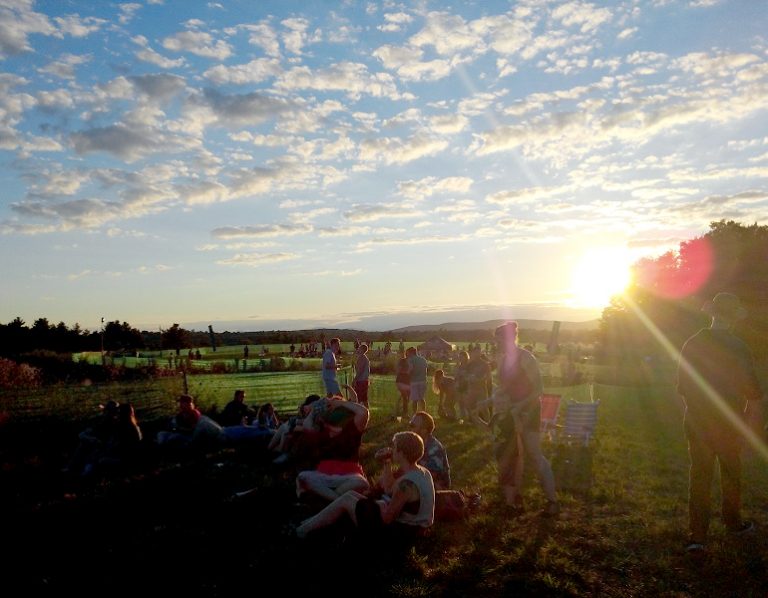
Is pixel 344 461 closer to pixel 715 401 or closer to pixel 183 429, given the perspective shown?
pixel 715 401

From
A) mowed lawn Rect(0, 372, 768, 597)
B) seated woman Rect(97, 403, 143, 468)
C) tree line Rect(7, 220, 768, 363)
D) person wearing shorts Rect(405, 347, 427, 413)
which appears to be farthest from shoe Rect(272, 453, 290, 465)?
tree line Rect(7, 220, 768, 363)

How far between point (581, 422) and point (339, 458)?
6.91 metres

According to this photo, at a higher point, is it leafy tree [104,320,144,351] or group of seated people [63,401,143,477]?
leafy tree [104,320,144,351]

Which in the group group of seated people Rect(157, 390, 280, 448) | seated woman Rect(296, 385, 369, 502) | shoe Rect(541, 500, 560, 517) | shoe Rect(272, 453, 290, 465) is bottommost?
shoe Rect(541, 500, 560, 517)

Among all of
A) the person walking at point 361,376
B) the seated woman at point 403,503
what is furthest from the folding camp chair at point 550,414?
the seated woman at point 403,503

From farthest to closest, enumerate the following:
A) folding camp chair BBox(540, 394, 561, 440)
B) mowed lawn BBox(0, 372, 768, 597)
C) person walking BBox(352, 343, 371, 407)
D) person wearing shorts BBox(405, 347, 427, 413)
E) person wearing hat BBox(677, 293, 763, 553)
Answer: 1. person wearing shorts BBox(405, 347, 427, 413)
2. person walking BBox(352, 343, 371, 407)
3. folding camp chair BBox(540, 394, 561, 440)
4. person wearing hat BBox(677, 293, 763, 553)
5. mowed lawn BBox(0, 372, 768, 597)

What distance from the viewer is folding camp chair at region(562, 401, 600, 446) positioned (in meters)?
12.1

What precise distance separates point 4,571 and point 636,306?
3798 centimetres

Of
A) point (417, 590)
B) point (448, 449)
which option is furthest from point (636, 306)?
point (417, 590)

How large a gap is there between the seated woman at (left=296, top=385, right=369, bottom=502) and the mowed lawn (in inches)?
17.4

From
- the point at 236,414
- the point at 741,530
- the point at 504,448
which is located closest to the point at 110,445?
the point at 236,414

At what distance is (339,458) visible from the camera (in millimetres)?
6859

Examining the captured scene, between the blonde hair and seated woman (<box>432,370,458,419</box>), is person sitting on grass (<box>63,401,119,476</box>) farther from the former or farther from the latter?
seated woman (<box>432,370,458,419</box>)

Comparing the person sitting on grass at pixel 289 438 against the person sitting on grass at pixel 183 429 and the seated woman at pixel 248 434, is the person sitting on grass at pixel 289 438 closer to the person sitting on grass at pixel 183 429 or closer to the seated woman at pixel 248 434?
the seated woman at pixel 248 434
